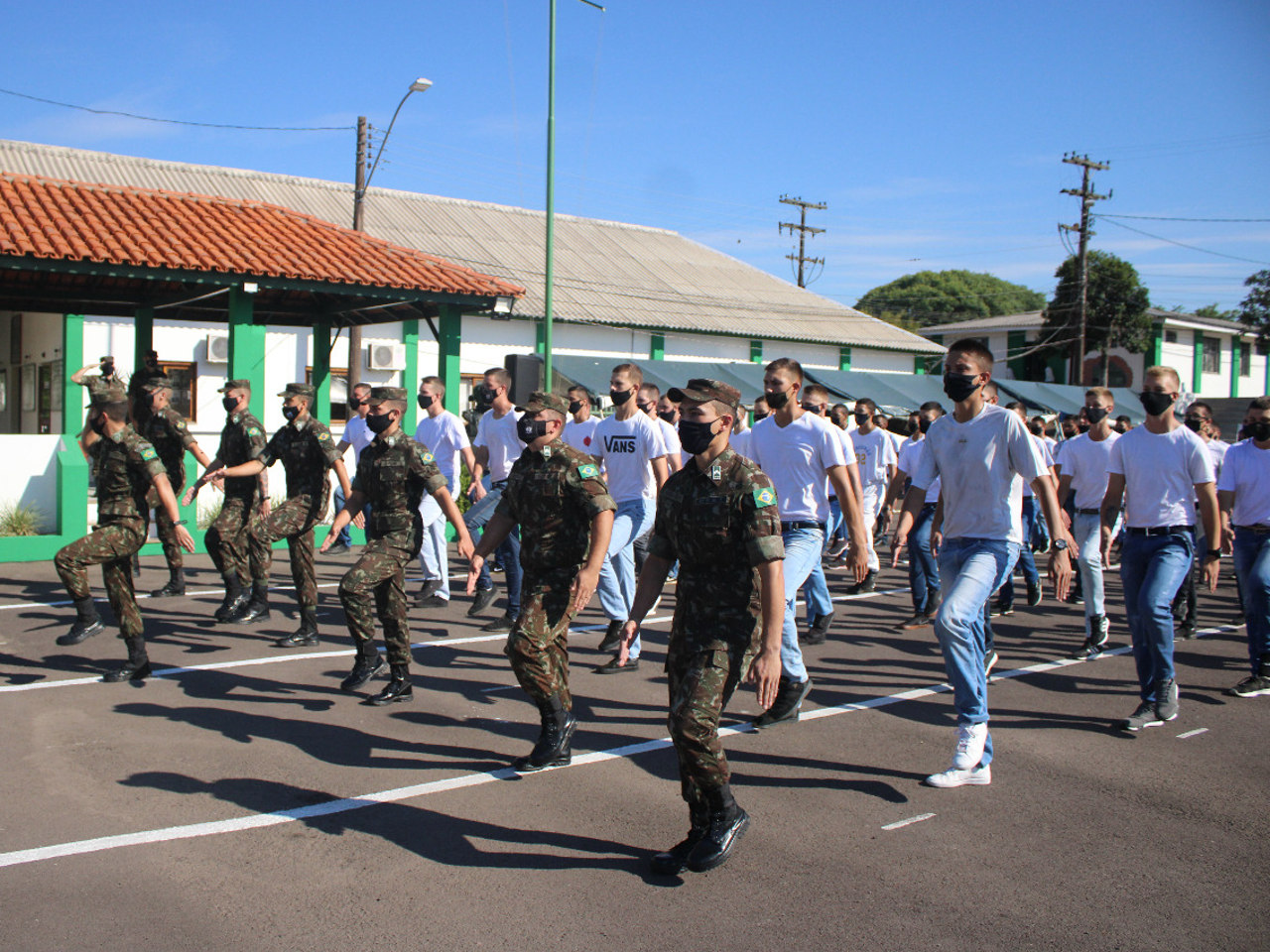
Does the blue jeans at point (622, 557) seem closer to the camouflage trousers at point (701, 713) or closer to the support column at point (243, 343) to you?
the camouflage trousers at point (701, 713)

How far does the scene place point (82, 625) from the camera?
7.77 m

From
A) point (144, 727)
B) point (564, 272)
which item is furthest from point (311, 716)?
point (564, 272)

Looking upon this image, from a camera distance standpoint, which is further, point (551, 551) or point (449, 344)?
point (449, 344)

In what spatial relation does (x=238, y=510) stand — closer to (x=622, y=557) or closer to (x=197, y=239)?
(x=622, y=557)

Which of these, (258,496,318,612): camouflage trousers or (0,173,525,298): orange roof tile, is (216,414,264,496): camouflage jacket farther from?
(0,173,525,298): orange roof tile

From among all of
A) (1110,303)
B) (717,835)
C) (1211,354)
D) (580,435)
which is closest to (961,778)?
(717,835)

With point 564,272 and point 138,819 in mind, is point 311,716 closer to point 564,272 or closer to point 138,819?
point 138,819

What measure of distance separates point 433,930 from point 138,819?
1.70m

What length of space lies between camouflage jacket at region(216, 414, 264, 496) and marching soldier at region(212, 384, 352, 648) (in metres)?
0.30

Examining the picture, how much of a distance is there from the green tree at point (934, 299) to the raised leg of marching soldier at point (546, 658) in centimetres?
7784

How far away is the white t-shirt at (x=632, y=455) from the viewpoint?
7.70 meters

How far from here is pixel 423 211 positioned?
113 feet

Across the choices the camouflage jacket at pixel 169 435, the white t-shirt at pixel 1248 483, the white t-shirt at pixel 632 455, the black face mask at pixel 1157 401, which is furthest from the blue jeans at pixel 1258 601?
the camouflage jacket at pixel 169 435

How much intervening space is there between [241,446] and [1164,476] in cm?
672
